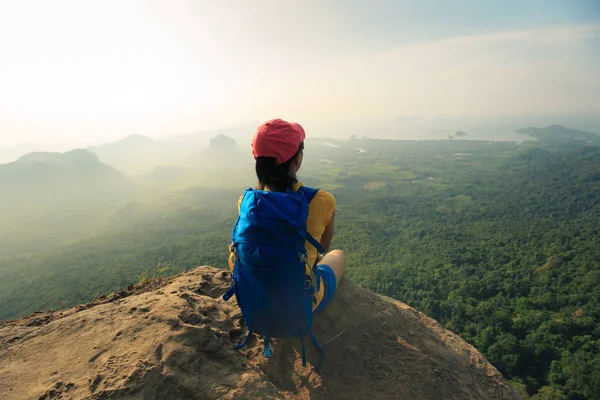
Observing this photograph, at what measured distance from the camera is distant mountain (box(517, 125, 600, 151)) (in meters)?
129

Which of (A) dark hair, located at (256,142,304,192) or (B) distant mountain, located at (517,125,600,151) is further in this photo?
(B) distant mountain, located at (517,125,600,151)

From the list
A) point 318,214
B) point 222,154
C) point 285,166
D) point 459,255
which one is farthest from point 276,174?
point 222,154

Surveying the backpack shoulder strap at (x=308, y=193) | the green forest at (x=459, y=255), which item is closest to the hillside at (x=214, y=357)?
the green forest at (x=459, y=255)

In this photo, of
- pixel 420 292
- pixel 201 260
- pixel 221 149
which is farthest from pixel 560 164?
pixel 221 149

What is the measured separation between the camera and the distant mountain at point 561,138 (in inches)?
5089

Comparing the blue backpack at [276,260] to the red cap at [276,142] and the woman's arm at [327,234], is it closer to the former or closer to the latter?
the woman's arm at [327,234]

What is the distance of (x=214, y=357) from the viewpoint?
7.98 ft

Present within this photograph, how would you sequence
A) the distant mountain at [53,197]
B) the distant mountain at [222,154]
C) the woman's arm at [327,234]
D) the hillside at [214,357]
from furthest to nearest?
the distant mountain at [222,154]
the distant mountain at [53,197]
the woman's arm at [327,234]
the hillside at [214,357]

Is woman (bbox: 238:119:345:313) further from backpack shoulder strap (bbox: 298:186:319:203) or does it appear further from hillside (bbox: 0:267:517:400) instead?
hillside (bbox: 0:267:517:400)

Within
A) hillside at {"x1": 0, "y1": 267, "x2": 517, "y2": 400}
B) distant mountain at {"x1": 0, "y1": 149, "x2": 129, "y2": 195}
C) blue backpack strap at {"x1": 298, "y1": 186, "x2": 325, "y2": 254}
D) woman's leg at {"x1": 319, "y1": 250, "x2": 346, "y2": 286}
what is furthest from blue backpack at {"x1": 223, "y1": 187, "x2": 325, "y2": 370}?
distant mountain at {"x1": 0, "y1": 149, "x2": 129, "y2": 195}

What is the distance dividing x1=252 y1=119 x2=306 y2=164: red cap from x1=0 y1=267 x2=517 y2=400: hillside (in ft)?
5.64

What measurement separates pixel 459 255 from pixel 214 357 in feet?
141

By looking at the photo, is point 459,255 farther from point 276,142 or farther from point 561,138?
point 561,138

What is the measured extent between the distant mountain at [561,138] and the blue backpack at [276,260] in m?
165
